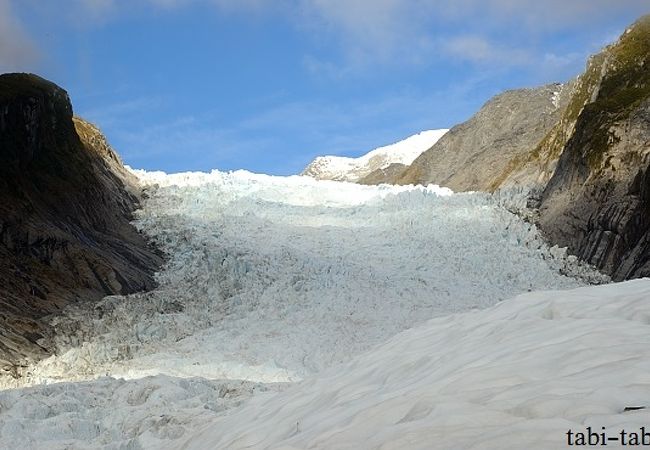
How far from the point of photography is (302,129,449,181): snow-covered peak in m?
97.9

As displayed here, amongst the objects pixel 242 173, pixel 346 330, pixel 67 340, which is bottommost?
pixel 346 330

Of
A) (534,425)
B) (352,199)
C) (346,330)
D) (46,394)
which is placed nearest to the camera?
(534,425)

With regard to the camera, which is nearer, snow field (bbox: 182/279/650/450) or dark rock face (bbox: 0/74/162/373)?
snow field (bbox: 182/279/650/450)

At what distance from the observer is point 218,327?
1717 cm

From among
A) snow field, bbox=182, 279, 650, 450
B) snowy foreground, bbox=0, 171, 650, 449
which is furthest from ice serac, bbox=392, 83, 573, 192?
snow field, bbox=182, 279, 650, 450

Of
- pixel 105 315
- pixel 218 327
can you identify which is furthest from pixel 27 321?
pixel 218 327

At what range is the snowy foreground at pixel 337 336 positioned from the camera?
15.1 feet

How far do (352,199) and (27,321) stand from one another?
18239mm

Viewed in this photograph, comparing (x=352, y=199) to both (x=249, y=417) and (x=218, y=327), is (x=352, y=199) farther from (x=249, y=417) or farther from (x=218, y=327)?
(x=249, y=417)

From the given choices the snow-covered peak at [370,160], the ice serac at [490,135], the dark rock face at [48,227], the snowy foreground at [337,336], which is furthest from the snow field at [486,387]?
the snow-covered peak at [370,160]

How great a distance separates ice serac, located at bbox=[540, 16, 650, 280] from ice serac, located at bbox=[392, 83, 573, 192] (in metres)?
14.6

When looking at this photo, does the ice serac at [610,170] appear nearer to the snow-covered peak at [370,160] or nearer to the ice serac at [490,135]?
the ice serac at [490,135]

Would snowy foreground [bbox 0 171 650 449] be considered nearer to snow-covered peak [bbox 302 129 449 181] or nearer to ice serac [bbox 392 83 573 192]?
ice serac [bbox 392 83 573 192]

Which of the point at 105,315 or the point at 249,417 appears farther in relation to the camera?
the point at 105,315
